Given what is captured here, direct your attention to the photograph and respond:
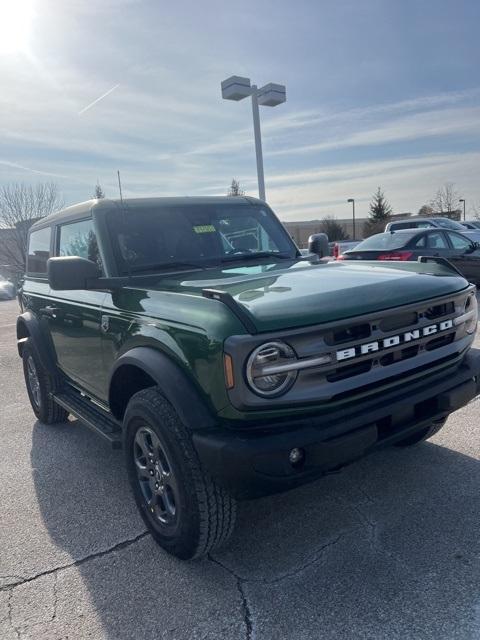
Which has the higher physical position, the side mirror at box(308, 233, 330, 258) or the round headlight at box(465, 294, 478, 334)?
the side mirror at box(308, 233, 330, 258)

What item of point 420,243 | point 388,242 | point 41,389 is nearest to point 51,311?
point 41,389

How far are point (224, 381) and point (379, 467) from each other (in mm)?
1827

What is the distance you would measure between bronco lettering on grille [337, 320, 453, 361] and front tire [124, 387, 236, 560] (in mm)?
849

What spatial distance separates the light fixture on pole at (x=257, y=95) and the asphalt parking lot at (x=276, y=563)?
12988 mm

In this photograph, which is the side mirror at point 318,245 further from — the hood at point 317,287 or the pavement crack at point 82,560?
the pavement crack at point 82,560

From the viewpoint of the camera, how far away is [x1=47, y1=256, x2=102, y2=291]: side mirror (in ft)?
10.3

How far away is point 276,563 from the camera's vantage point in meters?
2.70

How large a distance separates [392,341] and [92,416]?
2201 mm

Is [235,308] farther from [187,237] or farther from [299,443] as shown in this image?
[187,237]

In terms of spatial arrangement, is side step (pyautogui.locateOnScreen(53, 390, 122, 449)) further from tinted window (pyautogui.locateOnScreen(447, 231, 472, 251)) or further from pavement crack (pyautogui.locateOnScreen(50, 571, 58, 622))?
tinted window (pyautogui.locateOnScreen(447, 231, 472, 251))

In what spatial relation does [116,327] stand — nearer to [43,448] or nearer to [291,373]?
[291,373]

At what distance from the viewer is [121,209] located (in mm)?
3699

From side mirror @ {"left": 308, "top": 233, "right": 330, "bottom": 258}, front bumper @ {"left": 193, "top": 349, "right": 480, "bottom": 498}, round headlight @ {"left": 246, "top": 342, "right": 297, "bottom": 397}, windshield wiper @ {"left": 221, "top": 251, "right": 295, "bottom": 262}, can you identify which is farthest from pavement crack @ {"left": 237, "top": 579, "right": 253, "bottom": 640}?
side mirror @ {"left": 308, "top": 233, "right": 330, "bottom": 258}

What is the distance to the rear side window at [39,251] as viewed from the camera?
4.92 m
